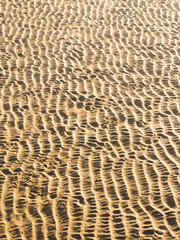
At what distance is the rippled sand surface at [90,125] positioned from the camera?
528 centimetres

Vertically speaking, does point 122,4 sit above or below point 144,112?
above

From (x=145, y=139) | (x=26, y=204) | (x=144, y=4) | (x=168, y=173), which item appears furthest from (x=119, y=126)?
(x=144, y=4)

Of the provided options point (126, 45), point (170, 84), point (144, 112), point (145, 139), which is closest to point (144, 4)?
point (126, 45)

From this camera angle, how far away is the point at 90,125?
23.3ft

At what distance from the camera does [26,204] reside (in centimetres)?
553

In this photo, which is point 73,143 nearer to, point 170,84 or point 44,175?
point 44,175

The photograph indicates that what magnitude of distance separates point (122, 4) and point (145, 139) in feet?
21.8

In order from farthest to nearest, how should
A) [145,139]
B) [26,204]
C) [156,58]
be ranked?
[156,58] → [145,139] → [26,204]

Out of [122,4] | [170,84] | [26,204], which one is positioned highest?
[122,4]

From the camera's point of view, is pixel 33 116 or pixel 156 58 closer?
pixel 33 116

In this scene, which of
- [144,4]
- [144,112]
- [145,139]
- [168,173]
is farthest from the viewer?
[144,4]

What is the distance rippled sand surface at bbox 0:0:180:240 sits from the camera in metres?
5.28

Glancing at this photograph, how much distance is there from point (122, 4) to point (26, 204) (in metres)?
8.21

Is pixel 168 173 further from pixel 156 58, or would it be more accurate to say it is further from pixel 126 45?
pixel 126 45
